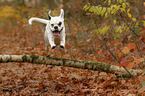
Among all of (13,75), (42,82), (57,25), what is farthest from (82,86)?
(13,75)

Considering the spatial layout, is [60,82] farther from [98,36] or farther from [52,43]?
[98,36]

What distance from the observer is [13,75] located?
19.3ft

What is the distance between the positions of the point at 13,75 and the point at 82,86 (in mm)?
2392

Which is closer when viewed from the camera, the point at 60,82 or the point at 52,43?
the point at 52,43

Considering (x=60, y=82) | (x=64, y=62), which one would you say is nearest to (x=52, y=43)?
(x=64, y=62)

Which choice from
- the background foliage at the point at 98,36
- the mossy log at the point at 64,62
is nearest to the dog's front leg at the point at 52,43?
the mossy log at the point at 64,62

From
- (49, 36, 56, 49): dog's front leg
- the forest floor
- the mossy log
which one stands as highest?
(49, 36, 56, 49): dog's front leg

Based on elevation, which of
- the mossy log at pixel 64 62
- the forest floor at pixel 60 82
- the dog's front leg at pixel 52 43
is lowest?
the forest floor at pixel 60 82

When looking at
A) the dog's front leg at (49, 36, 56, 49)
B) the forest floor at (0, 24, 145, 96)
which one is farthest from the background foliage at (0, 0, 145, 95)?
the dog's front leg at (49, 36, 56, 49)

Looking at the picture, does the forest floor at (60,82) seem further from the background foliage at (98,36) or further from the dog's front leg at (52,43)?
the dog's front leg at (52,43)

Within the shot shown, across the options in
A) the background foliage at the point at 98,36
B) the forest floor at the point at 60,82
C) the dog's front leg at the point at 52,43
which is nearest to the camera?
the forest floor at the point at 60,82

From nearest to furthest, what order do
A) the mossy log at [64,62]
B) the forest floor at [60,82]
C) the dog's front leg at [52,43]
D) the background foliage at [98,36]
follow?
the forest floor at [60,82] → the dog's front leg at [52,43] → the mossy log at [64,62] → the background foliage at [98,36]

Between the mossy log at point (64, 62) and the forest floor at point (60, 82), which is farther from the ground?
the mossy log at point (64, 62)

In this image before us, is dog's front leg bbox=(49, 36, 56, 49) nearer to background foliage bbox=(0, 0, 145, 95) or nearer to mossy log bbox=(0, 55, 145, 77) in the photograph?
mossy log bbox=(0, 55, 145, 77)
